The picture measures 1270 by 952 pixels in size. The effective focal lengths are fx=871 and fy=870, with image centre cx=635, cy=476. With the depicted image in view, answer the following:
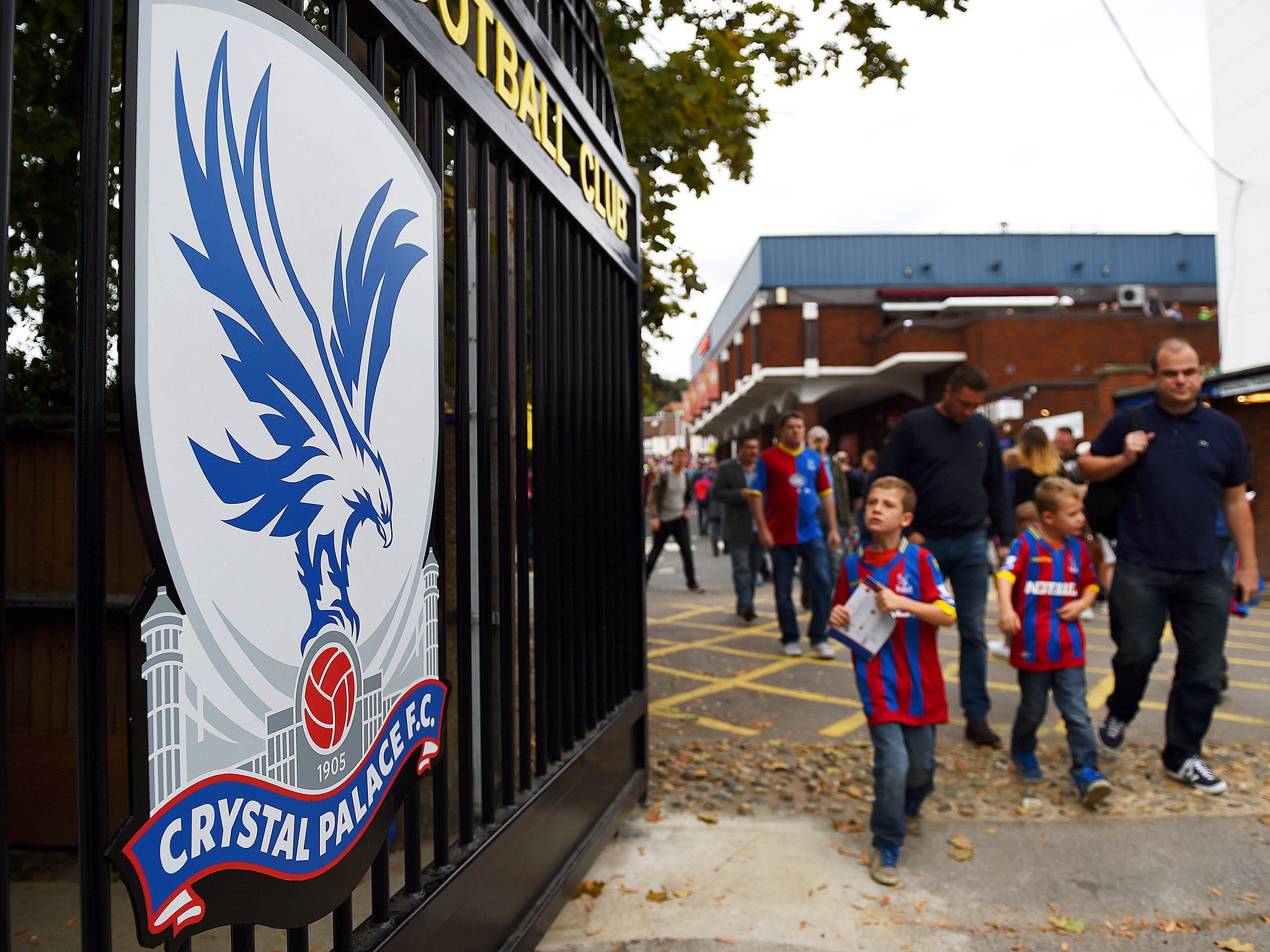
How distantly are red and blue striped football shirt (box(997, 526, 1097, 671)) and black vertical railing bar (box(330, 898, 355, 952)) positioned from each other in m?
3.15

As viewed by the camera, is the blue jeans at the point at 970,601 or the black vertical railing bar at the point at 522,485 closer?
the black vertical railing bar at the point at 522,485

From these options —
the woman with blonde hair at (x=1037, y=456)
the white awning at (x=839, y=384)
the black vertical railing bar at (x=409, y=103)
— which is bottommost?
the woman with blonde hair at (x=1037, y=456)

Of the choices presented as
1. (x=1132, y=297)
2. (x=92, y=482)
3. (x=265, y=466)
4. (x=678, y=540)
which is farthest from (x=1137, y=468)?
(x=1132, y=297)

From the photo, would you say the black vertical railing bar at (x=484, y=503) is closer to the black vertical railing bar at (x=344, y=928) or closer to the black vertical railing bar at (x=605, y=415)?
the black vertical railing bar at (x=344, y=928)

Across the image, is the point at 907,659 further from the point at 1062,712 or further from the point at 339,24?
the point at 339,24

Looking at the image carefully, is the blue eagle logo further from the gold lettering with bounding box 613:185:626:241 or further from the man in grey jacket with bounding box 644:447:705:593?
the man in grey jacket with bounding box 644:447:705:593

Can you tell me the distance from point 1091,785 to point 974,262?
125 ft

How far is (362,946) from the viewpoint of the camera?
1708 mm

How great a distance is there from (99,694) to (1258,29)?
18573 mm

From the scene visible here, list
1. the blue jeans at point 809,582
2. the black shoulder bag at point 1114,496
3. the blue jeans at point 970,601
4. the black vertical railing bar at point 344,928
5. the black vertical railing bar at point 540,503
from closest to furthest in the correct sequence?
the black vertical railing bar at point 344,928 → the black vertical railing bar at point 540,503 → the black shoulder bag at point 1114,496 → the blue jeans at point 970,601 → the blue jeans at point 809,582

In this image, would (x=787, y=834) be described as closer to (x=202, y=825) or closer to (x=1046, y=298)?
(x=202, y=825)

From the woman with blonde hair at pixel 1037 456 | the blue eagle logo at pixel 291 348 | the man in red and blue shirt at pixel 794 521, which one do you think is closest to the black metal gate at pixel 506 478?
the blue eagle logo at pixel 291 348

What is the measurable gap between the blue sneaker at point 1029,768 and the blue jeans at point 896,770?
85 centimetres

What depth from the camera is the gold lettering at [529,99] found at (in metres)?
2.61
